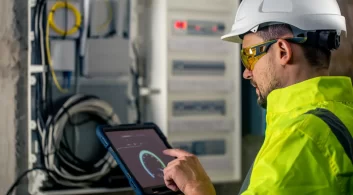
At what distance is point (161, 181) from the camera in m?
1.50

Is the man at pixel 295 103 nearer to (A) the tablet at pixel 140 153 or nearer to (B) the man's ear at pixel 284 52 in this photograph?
(B) the man's ear at pixel 284 52

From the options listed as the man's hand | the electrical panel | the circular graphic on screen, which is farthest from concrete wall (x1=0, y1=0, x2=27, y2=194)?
the man's hand

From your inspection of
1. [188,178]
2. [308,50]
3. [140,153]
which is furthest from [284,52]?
[140,153]

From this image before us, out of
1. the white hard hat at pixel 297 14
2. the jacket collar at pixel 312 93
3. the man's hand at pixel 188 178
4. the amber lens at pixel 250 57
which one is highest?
the white hard hat at pixel 297 14

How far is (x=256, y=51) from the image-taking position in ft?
3.95

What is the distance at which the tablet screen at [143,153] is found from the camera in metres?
1.47

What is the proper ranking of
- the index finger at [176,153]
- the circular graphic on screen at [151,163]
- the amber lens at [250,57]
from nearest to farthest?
the amber lens at [250,57], the index finger at [176,153], the circular graphic on screen at [151,163]

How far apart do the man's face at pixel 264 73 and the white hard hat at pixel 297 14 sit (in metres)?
0.03

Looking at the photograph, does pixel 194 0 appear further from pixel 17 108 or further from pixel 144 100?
pixel 17 108

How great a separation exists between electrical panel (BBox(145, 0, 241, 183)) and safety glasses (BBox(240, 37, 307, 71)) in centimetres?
78

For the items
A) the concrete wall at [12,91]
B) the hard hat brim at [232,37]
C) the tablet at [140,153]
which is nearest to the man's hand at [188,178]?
the tablet at [140,153]

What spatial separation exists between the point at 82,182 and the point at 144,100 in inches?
15.8

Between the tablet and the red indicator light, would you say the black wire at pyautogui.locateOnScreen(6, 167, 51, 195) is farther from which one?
the red indicator light

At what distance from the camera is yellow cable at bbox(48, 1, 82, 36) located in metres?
1.88
